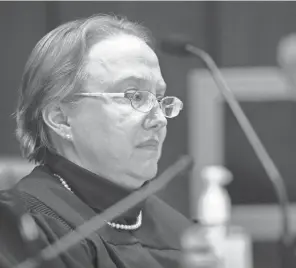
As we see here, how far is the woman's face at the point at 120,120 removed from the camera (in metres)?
0.92

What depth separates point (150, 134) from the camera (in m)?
0.92

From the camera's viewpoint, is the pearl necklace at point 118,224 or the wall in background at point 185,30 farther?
the wall in background at point 185,30

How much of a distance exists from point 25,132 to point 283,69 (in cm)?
38

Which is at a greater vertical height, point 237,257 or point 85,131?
point 85,131

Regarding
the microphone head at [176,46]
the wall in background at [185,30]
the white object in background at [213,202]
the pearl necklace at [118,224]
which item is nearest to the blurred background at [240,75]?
the wall in background at [185,30]

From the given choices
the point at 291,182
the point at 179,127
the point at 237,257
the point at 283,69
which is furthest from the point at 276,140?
the point at 283,69

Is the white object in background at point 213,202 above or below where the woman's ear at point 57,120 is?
below

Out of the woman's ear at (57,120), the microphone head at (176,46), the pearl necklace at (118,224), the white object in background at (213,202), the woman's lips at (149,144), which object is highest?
the microphone head at (176,46)

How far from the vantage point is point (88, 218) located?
2.97ft

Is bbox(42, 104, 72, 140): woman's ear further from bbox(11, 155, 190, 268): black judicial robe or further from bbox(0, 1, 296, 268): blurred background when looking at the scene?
bbox(0, 1, 296, 268): blurred background

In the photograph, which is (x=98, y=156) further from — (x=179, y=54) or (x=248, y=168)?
(x=248, y=168)

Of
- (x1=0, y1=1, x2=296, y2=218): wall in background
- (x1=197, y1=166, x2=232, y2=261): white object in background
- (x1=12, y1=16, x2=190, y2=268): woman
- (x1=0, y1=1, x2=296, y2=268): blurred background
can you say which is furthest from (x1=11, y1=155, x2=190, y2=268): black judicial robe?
(x1=0, y1=1, x2=296, y2=268): blurred background

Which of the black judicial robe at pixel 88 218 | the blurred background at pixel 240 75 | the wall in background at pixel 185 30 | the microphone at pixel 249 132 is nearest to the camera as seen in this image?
the black judicial robe at pixel 88 218

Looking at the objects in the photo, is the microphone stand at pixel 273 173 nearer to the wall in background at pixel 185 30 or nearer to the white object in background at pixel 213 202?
the white object in background at pixel 213 202
